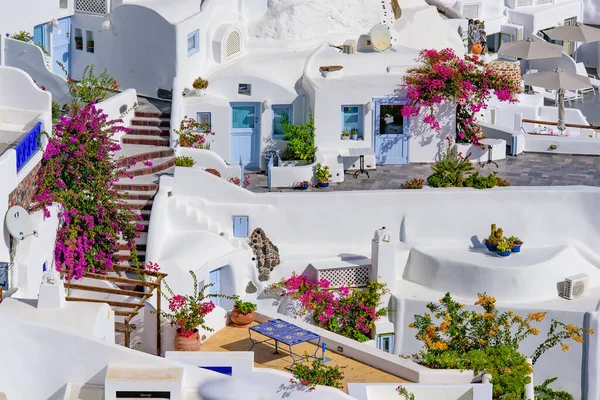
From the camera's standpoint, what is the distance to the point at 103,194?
3903 cm

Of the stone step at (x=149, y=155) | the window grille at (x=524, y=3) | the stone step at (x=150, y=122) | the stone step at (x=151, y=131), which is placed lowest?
the stone step at (x=149, y=155)

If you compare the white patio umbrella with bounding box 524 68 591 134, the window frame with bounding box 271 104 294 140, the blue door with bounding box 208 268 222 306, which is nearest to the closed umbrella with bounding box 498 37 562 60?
the white patio umbrella with bounding box 524 68 591 134

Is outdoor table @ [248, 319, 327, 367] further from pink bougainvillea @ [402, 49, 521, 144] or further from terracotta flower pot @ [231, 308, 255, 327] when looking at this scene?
pink bougainvillea @ [402, 49, 521, 144]

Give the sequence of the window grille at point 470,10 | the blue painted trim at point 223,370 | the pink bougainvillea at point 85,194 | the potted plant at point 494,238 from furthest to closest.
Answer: the window grille at point 470,10, the potted plant at point 494,238, the pink bougainvillea at point 85,194, the blue painted trim at point 223,370

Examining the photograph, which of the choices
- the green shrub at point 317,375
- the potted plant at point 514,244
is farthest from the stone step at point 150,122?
the green shrub at point 317,375

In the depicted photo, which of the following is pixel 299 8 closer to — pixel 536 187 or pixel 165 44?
pixel 165 44

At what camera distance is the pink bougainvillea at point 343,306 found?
40.4 m

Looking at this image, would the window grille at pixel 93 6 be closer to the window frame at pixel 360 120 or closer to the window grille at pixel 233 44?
the window grille at pixel 233 44

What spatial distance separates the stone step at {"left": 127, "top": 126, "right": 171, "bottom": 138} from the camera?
144 feet

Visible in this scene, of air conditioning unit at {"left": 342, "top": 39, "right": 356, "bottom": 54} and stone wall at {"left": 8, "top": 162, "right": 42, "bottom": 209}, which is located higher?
air conditioning unit at {"left": 342, "top": 39, "right": 356, "bottom": 54}

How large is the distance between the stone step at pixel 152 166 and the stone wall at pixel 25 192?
489 cm

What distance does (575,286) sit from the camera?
41594 millimetres

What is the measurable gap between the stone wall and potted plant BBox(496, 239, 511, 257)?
12555 millimetres

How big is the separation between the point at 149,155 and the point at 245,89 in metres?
4.04
